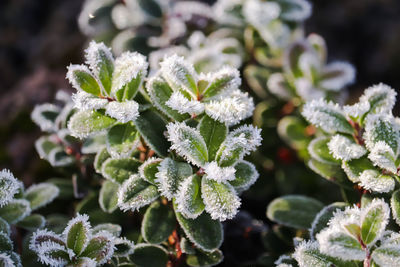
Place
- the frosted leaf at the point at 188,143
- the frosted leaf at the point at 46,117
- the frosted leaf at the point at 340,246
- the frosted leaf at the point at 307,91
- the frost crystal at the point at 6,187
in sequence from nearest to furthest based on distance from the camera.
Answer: the frosted leaf at the point at 340,246 → the frosted leaf at the point at 188,143 → the frost crystal at the point at 6,187 → the frosted leaf at the point at 46,117 → the frosted leaf at the point at 307,91

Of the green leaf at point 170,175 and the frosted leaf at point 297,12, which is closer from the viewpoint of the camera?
the green leaf at point 170,175

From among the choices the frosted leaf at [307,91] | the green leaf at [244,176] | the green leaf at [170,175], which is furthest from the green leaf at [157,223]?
the frosted leaf at [307,91]

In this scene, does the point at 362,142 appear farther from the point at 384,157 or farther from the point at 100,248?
the point at 100,248

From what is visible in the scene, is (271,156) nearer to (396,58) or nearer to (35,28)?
(396,58)

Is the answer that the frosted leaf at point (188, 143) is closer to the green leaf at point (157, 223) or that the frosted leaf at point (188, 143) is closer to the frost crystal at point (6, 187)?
the green leaf at point (157, 223)

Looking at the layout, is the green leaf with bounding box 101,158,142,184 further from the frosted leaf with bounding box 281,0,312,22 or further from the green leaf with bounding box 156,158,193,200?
the frosted leaf with bounding box 281,0,312,22

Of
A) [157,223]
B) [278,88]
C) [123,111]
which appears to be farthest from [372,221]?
[278,88]

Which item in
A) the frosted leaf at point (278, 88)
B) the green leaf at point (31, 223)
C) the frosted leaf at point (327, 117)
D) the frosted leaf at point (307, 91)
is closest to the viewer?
the frosted leaf at point (327, 117)

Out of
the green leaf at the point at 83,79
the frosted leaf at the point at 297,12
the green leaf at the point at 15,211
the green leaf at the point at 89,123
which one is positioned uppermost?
the frosted leaf at the point at 297,12
